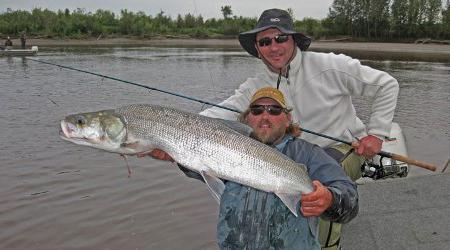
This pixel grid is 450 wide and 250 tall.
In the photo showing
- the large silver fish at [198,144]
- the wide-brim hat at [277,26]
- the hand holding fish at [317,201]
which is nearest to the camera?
the hand holding fish at [317,201]

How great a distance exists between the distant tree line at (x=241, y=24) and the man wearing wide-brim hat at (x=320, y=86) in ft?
248

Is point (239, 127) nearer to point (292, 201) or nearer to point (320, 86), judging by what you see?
point (292, 201)

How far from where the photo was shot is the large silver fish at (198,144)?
323 cm

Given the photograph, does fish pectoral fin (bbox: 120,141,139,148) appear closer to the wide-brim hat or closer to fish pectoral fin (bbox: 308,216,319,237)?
fish pectoral fin (bbox: 308,216,319,237)

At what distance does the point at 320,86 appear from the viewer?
4.68 m

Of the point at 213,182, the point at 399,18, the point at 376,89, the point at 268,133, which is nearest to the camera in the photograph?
the point at 213,182

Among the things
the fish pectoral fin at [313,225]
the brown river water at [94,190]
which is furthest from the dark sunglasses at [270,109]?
the brown river water at [94,190]

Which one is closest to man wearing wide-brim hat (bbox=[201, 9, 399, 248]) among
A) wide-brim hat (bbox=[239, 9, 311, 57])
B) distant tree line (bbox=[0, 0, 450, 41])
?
wide-brim hat (bbox=[239, 9, 311, 57])

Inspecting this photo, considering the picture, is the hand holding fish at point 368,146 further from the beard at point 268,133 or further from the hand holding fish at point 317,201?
the hand holding fish at point 317,201

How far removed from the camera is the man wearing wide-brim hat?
463 cm

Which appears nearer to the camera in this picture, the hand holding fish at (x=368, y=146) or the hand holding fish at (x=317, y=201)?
the hand holding fish at (x=317, y=201)

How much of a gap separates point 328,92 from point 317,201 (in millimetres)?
1807

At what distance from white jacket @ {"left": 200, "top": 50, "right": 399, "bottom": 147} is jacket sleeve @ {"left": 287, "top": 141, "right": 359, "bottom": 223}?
115 centimetres

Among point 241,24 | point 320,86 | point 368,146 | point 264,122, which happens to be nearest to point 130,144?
point 264,122
